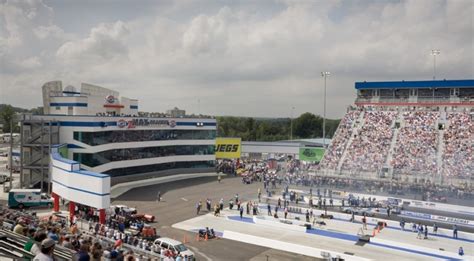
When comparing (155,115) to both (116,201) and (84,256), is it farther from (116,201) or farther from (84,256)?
(84,256)

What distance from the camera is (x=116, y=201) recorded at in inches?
1339

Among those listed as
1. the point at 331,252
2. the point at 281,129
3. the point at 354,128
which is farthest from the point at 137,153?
the point at 281,129

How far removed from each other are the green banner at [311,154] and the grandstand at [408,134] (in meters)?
2.11

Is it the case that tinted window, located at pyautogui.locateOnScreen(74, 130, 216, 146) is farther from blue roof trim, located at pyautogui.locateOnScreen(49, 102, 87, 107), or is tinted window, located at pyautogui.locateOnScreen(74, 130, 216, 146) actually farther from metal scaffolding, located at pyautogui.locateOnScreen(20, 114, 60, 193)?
blue roof trim, located at pyautogui.locateOnScreen(49, 102, 87, 107)

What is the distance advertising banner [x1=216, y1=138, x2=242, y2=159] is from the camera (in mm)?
52800

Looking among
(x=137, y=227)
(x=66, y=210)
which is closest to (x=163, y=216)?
(x=137, y=227)

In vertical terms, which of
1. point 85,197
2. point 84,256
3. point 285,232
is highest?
point 84,256

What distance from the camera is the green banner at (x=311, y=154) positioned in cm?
5041

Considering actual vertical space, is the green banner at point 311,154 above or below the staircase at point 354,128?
below

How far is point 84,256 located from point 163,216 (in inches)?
837

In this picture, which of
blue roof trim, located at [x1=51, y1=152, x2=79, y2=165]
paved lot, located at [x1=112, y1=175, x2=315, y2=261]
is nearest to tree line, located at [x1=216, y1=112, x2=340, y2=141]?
paved lot, located at [x1=112, y1=175, x2=315, y2=261]

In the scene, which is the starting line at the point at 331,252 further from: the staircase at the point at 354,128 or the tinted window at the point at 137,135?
the staircase at the point at 354,128

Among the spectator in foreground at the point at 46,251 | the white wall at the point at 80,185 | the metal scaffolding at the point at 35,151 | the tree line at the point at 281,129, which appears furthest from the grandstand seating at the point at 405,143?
the tree line at the point at 281,129

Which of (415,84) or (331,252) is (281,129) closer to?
(415,84)
